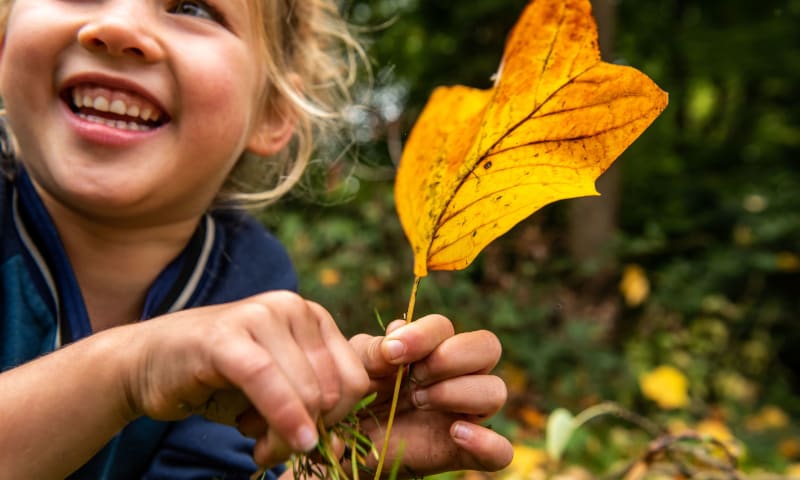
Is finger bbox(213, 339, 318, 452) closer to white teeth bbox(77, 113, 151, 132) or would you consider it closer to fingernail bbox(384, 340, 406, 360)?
fingernail bbox(384, 340, 406, 360)

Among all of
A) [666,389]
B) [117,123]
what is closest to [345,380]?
[117,123]

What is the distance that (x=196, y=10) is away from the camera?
100 cm

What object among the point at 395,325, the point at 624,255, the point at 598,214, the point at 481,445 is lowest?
the point at 624,255

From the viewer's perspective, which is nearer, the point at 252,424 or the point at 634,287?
the point at 252,424

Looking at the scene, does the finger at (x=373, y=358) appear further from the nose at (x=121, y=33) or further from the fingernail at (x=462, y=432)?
the nose at (x=121, y=33)

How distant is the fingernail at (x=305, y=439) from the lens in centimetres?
44

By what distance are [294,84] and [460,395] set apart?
2.90 ft

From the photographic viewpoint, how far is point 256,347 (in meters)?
0.47

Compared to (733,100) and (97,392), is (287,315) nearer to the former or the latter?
(97,392)

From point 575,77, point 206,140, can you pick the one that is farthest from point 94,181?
point 575,77

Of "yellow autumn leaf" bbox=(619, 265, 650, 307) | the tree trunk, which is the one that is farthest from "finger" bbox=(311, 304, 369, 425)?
the tree trunk

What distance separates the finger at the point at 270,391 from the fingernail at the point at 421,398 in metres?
0.18

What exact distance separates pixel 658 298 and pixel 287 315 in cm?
272

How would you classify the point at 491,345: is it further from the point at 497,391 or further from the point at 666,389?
the point at 666,389
